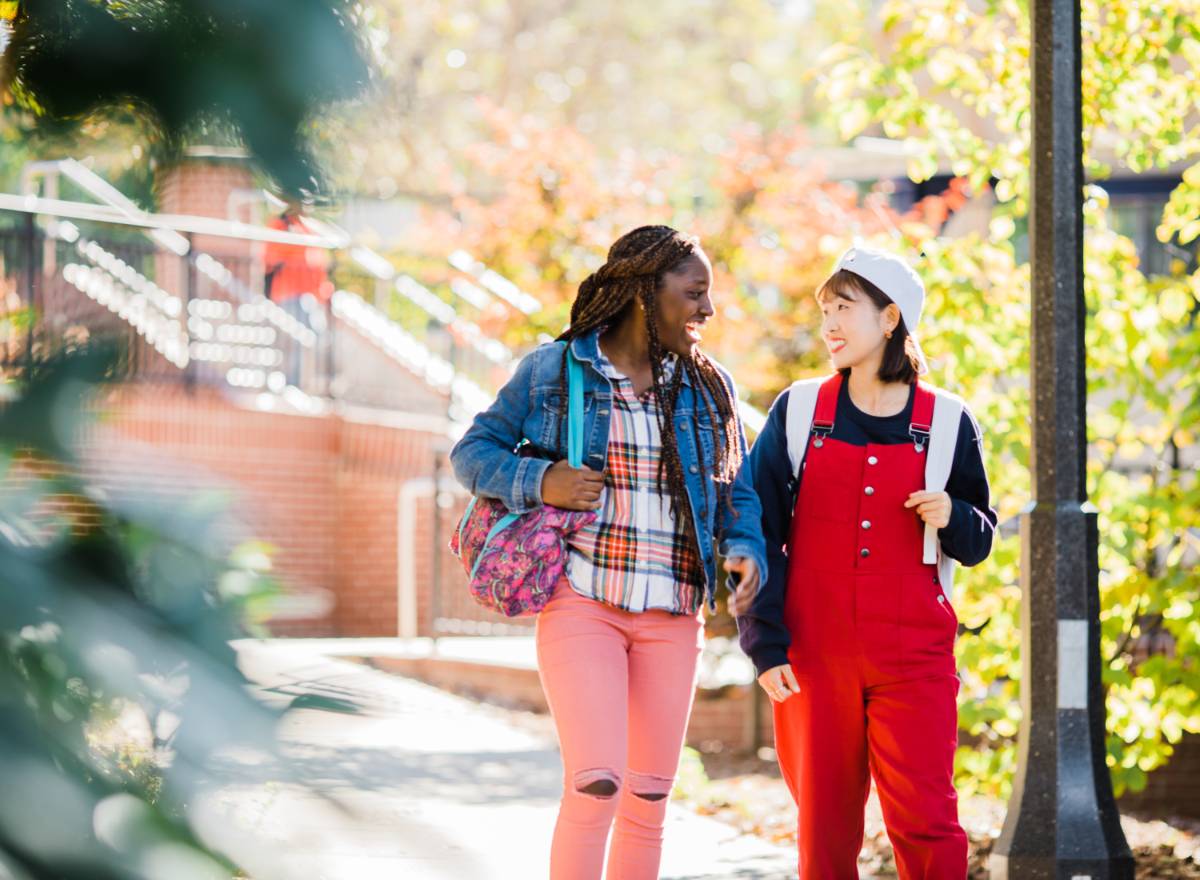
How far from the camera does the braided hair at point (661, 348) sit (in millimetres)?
3844

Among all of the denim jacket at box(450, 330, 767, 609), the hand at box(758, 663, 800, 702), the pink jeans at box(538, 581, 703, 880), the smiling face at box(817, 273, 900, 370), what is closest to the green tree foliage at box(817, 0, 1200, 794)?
the smiling face at box(817, 273, 900, 370)

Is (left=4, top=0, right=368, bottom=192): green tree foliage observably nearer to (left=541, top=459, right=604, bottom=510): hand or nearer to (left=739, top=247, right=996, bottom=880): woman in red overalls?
(left=541, top=459, right=604, bottom=510): hand

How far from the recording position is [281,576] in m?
1.20

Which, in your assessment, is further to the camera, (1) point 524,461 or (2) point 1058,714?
(2) point 1058,714

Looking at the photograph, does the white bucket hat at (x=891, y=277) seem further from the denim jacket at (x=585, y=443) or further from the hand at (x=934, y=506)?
the denim jacket at (x=585, y=443)

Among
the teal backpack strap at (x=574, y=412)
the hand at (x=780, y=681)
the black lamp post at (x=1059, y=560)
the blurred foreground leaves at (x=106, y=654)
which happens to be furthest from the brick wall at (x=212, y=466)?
the black lamp post at (x=1059, y=560)

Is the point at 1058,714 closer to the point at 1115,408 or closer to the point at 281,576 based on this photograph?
the point at 1115,408

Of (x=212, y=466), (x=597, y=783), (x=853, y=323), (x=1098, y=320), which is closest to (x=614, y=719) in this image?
(x=597, y=783)

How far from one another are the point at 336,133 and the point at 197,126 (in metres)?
0.11

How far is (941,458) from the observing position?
13.1ft

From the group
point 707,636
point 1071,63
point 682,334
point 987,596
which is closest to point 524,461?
point 682,334

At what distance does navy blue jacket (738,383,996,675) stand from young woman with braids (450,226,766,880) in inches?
5.6

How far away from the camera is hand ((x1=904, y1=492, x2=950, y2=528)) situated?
3.88m

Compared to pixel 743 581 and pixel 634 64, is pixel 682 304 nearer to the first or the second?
pixel 743 581
